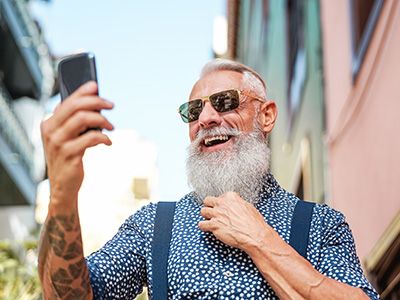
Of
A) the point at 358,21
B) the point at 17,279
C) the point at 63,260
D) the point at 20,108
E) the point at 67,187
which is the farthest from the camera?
the point at 20,108

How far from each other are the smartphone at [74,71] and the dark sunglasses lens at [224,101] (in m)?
0.92

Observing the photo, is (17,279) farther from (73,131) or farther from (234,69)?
(73,131)

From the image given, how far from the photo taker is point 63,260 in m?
2.38

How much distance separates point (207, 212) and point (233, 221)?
0.12 meters

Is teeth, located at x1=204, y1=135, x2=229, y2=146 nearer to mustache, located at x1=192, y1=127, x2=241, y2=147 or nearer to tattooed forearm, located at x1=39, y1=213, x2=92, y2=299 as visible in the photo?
mustache, located at x1=192, y1=127, x2=241, y2=147

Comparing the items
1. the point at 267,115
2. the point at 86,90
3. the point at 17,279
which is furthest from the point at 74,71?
the point at 17,279

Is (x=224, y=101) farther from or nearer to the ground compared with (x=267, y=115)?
farther from the ground

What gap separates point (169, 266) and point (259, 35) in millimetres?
18244

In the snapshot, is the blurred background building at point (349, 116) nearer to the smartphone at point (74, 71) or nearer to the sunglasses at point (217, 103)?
the sunglasses at point (217, 103)

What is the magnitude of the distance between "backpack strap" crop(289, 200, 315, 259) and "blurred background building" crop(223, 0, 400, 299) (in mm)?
2653

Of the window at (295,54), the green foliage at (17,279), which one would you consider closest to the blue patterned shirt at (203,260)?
the green foliage at (17,279)

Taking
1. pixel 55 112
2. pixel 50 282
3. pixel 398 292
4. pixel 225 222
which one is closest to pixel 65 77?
pixel 55 112

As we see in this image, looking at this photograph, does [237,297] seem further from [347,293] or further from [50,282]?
[50,282]

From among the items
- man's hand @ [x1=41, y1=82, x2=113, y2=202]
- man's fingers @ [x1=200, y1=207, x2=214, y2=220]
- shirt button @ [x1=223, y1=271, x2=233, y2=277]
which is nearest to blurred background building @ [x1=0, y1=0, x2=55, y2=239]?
man's fingers @ [x1=200, y1=207, x2=214, y2=220]
